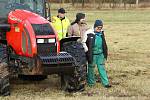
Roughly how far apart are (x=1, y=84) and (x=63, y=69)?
50.4 inches

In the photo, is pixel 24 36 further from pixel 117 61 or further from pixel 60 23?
pixel 117 61

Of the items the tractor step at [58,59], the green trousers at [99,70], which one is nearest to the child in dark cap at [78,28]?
the green trousers at [99,70]

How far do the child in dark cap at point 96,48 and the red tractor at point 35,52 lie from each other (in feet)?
1.58

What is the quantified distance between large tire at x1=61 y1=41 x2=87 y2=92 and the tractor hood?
771 mm

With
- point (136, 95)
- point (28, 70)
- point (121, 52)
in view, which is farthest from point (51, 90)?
point (121, 52)

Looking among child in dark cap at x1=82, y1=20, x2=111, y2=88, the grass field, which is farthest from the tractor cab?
the grass field

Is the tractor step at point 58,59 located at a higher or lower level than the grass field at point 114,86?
higher

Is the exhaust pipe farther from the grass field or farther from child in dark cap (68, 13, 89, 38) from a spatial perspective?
child in dark cap (68, 13, 89, 38)

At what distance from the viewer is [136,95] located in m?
9.95

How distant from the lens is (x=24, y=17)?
33.0 feet

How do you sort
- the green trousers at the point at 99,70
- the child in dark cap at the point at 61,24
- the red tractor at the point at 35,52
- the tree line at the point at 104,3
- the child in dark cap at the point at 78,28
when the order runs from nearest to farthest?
the red tractor at the point at 35,52 → the green trousers at the point at 99,70 → the child in dark cap at the point at 78,28 → the child in dark cap at the point at 61,24 → the tree line at the point at 104,3

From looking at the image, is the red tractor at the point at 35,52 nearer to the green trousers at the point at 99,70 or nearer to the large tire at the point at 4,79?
the large tire at the point at 4,79

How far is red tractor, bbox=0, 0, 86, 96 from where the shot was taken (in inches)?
374

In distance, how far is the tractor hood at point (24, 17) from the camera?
995 cm
